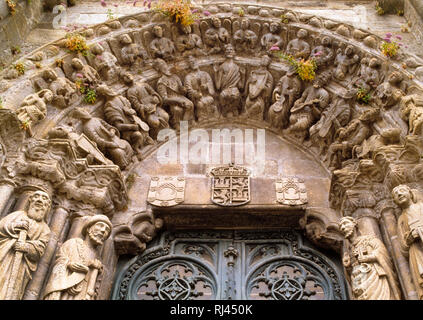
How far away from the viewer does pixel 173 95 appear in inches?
301

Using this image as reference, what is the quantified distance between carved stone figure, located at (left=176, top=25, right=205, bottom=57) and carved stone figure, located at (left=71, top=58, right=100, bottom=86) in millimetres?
1598

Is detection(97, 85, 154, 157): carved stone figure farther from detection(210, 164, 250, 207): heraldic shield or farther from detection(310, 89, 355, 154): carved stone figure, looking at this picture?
detection(310, 89, 355, 154): carved stone figure

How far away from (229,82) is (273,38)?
38.8 inches

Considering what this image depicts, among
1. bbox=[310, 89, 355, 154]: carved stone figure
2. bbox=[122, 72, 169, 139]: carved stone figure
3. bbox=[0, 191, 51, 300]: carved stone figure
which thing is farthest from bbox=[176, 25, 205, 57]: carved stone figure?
bbox=[0, 191, 51, 300]: carved stone figure

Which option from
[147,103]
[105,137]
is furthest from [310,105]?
[105,137]

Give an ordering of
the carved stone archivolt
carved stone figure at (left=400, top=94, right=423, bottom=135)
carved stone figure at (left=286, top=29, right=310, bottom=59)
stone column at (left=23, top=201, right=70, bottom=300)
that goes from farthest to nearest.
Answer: carved stone figure at (left=286, top=29, right=310, bottom=59), carved stone figure at (left=400, top=94, right=423, bottom=135), the carved stone archivolt, stone column at (left=23, top=201, right=70, bottom=300)

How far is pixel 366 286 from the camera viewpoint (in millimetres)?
4668

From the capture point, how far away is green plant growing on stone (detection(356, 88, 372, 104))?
6707mm

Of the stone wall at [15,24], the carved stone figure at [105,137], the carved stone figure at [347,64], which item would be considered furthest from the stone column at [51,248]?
the carved stone figure at [347,64]

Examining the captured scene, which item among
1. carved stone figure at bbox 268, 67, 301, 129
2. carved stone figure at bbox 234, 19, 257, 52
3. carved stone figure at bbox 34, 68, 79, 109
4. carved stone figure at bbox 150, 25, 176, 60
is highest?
carved stone figure at bbox 234, 19, 257, 52

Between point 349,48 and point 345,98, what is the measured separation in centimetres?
83

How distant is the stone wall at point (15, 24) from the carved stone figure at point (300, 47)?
13.2 feet
